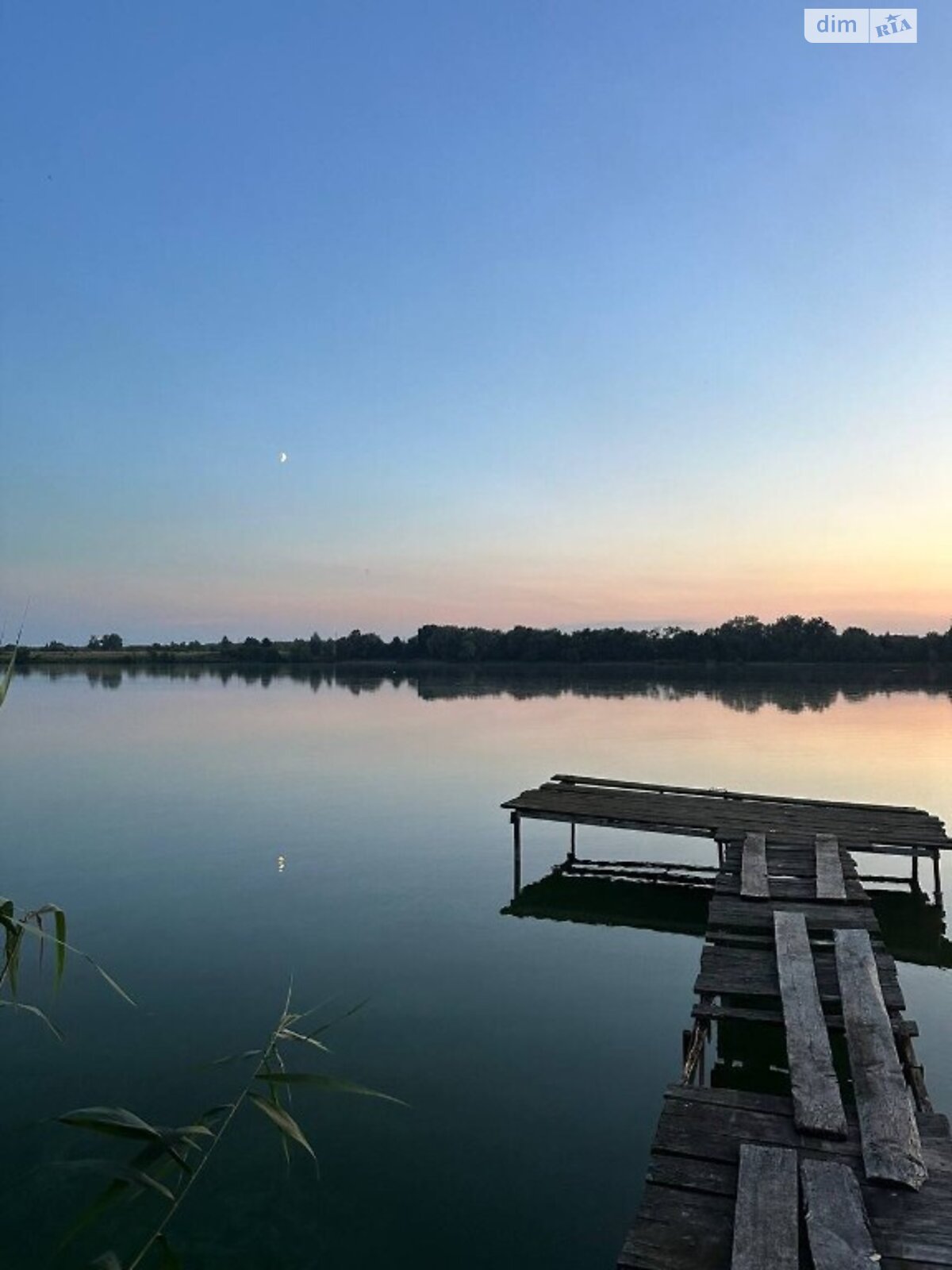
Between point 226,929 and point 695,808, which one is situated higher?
point 695,808

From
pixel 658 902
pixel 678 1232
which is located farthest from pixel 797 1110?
pixel 658 902

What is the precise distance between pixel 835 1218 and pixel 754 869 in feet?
23.3

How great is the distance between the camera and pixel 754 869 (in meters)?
10.9

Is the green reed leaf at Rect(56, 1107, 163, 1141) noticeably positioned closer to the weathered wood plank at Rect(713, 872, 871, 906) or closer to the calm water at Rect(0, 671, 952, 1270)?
the calm water at Rect(0, 671, 952, 1270)

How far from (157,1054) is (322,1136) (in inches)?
85.6

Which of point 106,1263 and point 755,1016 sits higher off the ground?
point 106,1263

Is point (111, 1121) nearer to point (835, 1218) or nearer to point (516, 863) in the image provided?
point (835, 1218)

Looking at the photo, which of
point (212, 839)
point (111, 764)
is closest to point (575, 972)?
point (212, 839)

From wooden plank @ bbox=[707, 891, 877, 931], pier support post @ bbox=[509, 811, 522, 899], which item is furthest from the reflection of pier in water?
wooden plank @ bbox=[707, 891, 877, 931]

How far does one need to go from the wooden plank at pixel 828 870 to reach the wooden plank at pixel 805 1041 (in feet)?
4.48

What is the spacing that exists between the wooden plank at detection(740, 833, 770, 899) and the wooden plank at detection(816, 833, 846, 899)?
0.60 meters

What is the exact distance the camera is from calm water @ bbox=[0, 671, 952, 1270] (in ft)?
19.4

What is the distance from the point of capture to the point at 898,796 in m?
21.0

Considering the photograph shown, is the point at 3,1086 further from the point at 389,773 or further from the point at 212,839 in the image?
the point at 389,773
